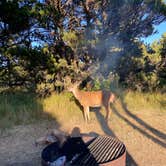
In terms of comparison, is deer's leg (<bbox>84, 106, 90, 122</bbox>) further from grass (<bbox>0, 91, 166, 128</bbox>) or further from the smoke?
the smoke

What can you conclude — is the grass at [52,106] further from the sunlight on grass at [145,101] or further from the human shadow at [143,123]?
the human shadow at [143,123]

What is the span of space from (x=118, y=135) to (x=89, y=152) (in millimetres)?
1365

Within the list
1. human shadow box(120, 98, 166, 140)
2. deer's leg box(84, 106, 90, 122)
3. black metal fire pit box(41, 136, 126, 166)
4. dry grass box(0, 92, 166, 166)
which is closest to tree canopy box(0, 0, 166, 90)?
dry grass box(0, 92, 166, 166)

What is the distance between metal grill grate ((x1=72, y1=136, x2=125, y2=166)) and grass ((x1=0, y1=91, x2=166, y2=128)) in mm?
1751

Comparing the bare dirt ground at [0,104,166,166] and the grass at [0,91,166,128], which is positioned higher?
the grass at [0,91,166,128]

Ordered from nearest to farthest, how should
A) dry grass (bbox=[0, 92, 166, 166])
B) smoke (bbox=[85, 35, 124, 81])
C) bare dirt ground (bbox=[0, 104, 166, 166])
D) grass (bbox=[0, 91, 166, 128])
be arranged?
bare dirt ground (bbox=[0, 104, 166, 166]) < dry grass (bbox=[0, 92, 166, 166]) < grass (bbox=[0, 91, 166, 128]) < smoke (bbox=[85, 35, 124, 81])

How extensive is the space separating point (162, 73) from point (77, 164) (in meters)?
5.56

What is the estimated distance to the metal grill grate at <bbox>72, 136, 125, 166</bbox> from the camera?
3102mm

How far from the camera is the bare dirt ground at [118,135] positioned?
3775 mm

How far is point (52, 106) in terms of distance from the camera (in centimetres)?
618

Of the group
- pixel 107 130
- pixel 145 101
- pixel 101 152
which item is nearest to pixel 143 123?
pixel 107 130

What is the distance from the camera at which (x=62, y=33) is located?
264 inches

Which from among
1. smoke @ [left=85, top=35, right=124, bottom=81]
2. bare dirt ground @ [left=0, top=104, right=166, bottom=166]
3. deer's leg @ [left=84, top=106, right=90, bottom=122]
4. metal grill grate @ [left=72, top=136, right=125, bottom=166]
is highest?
smoke @ [left=85, top=35, right=124, bottom=81]

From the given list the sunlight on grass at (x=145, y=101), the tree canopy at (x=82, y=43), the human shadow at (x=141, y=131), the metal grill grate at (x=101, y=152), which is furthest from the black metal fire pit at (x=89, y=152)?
the tree canopy at (x=82, y=43)
